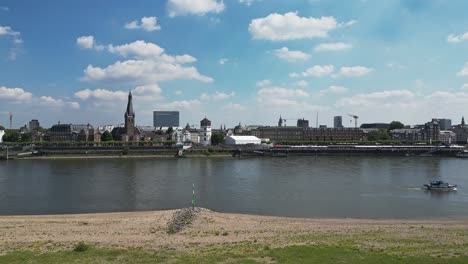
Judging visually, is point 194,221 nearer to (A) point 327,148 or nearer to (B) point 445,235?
(B) point 445,235

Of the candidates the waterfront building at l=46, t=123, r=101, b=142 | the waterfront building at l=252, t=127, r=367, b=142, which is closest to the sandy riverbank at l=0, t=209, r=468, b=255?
the waterfront building at l=46, t=123, r=101, b=142

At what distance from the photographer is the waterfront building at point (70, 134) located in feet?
483

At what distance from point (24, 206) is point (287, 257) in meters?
29.8

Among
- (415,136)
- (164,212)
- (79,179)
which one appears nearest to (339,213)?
(164,212)

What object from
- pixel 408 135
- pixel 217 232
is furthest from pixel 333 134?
pixel 217 232

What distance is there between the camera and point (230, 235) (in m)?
23.2

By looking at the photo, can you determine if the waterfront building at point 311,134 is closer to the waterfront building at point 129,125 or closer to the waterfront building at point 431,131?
the waterfront building at point 431,131

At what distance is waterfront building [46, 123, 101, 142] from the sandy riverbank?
122 metres

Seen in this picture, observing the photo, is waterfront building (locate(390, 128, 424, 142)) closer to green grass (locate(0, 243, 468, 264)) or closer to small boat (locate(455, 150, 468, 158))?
small boat (locate(455, 150, 468, 158))

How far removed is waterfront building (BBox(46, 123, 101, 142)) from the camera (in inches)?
5792

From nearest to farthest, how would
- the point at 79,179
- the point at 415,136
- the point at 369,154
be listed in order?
1. the point at 79,179
2. the point at 369,154
3. the point at 415,136

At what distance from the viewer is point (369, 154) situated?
389 feet

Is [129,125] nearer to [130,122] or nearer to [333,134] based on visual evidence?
[130,122]

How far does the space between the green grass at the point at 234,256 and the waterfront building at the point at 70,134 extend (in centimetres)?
13654
